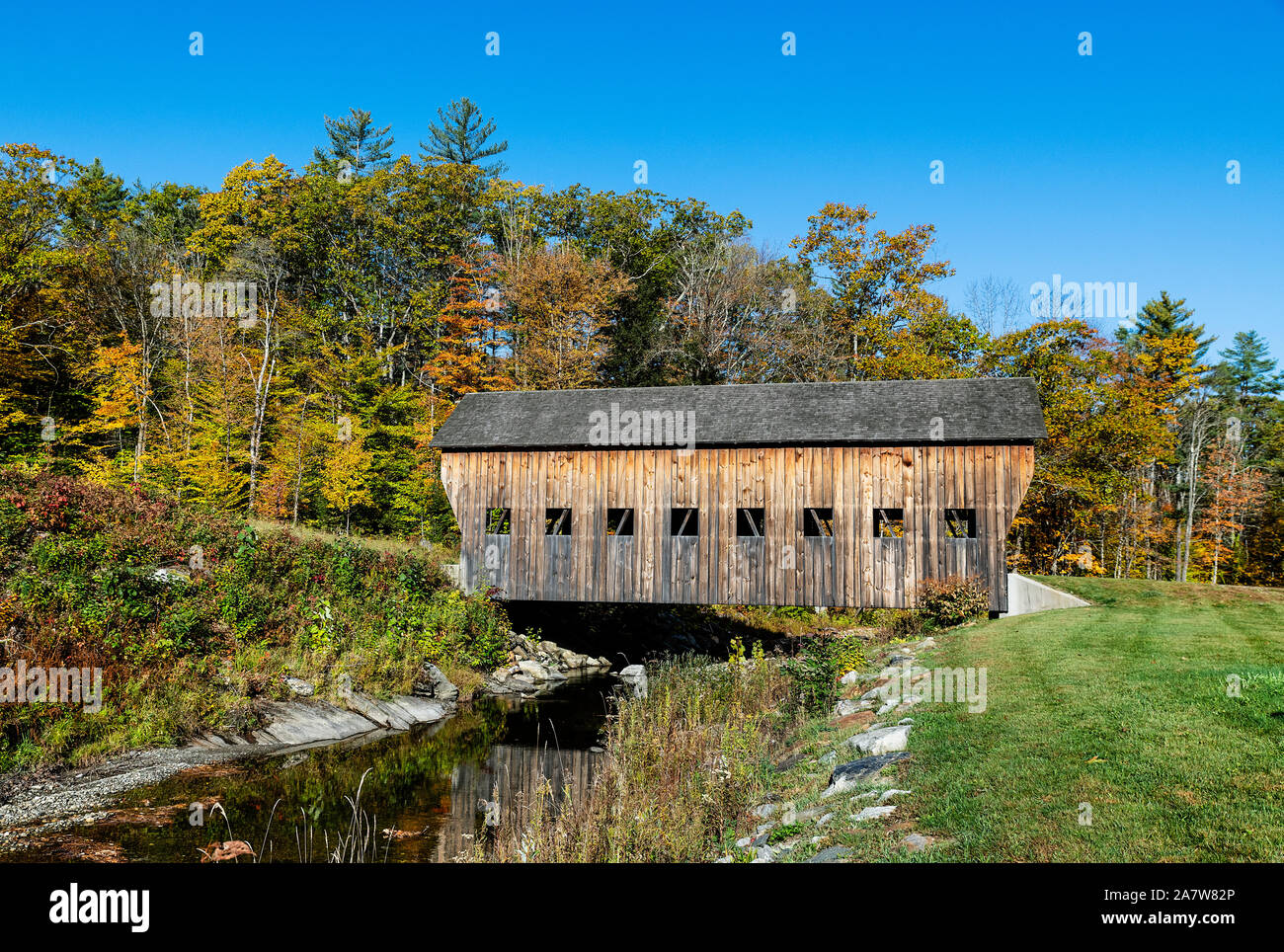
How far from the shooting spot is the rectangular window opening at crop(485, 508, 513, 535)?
19.6m

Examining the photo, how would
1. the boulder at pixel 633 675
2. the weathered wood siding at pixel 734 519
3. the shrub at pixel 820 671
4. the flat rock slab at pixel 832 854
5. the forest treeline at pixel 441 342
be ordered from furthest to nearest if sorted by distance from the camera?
the forest treeline at pixel 441 342 → the weathered wood siding at pixel 734 519 → the boulder at pixel 633 675 → the shrub at pixel 820 671 → the flat rock slab at pixel 832 854

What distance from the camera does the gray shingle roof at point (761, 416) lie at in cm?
1712

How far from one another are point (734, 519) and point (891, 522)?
146 inches

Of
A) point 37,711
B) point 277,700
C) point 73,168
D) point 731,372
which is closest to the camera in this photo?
point 37,711

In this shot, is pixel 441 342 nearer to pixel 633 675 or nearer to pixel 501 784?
pixel 633 675

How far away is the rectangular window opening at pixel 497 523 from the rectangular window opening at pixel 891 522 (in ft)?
29.1

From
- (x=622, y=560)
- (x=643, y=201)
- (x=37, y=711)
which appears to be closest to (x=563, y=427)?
(x=622, y=560)

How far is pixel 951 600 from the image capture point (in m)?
16.5

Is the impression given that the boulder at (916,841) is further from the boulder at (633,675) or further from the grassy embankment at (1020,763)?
the boulder at (633,675)

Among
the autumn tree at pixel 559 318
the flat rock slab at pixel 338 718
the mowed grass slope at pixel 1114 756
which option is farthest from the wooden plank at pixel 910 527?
the autumn tree at pixel 559 318
